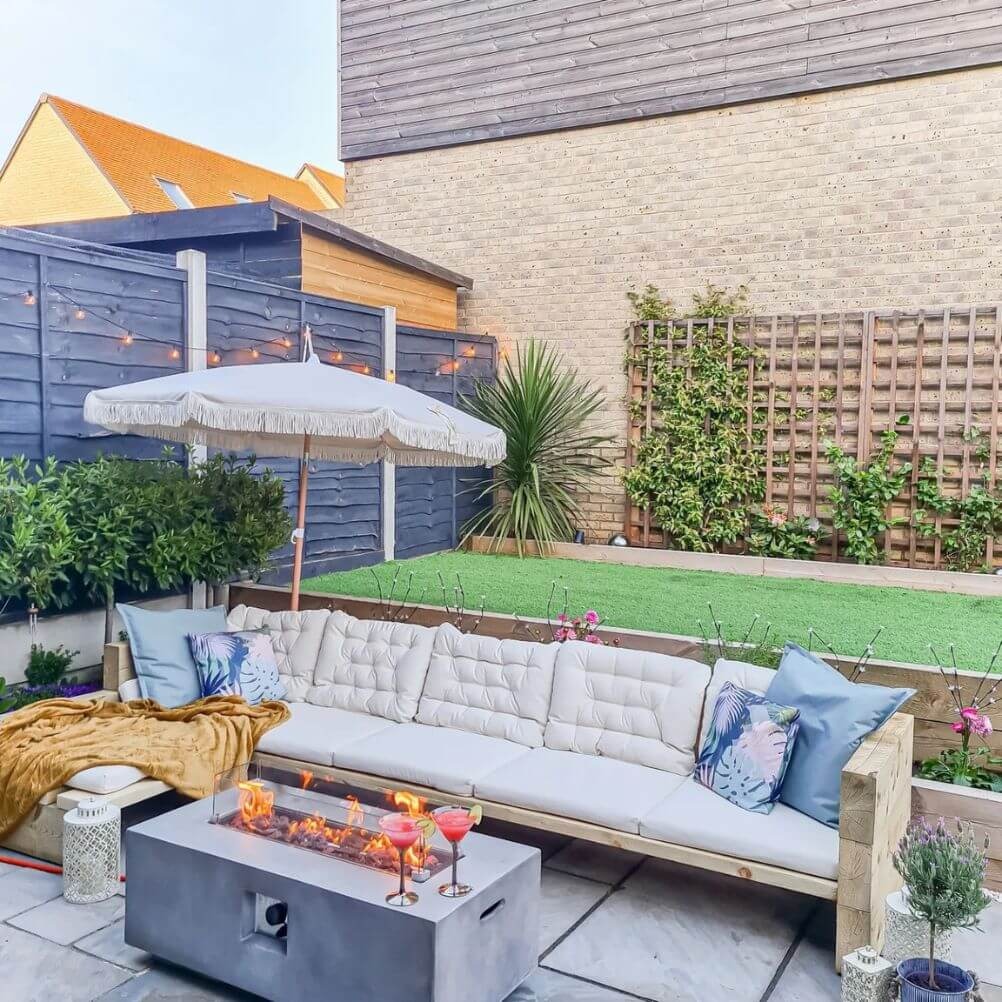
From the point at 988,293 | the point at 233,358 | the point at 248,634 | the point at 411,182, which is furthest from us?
the point at 411,182

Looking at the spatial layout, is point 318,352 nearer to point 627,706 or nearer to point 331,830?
point 627,706

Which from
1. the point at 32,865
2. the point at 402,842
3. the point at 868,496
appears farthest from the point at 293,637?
the point at 868,496

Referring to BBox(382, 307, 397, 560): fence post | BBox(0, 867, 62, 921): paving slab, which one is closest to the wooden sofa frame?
BBox(0, 867, 62, 921): paving slab

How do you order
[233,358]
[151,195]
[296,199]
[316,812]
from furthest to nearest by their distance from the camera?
[296,199]
[151,195]
[233,358]
[316,812]

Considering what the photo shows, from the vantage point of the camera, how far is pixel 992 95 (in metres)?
6.87

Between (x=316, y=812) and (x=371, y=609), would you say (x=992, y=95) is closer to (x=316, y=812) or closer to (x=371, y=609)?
(x=371, y=609)

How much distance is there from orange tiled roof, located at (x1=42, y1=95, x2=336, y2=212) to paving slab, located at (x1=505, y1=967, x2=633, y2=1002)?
12.8 m

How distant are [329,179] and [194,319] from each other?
1670cm

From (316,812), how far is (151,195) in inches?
525

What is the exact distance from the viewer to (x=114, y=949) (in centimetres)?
271

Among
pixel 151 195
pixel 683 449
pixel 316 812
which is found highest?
pixel 151 195

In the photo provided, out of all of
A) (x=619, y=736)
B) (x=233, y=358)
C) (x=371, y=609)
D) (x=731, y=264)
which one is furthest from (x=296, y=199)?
(x=619, y=736)

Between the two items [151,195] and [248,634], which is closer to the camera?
[248,634]

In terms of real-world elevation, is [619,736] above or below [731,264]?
below
